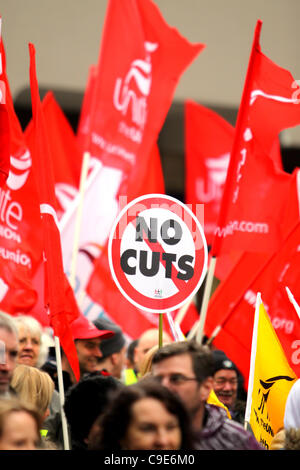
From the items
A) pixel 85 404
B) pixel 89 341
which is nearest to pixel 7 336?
pixel 85 404

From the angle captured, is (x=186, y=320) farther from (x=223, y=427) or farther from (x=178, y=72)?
(x=223, y=427)

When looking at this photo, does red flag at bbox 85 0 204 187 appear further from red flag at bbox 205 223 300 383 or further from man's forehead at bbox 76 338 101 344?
man's forehead at bbox 76 338 101 344

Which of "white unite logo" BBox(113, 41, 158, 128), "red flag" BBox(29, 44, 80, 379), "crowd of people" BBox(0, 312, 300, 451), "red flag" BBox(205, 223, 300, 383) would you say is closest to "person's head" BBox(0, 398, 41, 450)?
"crowd of people" BBox(0, 312, 300, 451)

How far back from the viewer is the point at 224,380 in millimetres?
4961

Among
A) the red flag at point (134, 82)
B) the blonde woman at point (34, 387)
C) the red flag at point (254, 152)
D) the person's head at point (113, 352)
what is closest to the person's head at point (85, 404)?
the blonde woman at point (34, 387)

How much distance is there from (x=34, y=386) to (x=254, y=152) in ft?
6.94

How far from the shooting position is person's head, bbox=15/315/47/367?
14.8ft

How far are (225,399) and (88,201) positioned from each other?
7.54 ft

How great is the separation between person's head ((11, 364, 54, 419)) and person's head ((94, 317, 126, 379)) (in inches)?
54.2

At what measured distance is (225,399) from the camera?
496 cm

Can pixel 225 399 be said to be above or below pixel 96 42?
below

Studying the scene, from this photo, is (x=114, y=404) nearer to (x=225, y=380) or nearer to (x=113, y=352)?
(x=225, y=380)

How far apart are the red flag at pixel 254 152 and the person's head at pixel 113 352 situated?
863 mm
